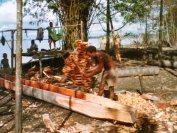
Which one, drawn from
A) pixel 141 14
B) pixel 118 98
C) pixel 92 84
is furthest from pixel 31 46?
pixel 118 98

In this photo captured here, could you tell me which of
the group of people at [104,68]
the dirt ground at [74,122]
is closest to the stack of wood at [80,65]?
the dirt ground at [74,122]

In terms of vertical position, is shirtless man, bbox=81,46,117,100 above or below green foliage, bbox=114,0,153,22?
below

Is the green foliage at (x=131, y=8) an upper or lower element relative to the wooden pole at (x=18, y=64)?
upper

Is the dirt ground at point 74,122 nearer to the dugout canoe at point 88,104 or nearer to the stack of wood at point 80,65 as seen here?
the dugout canoe at point 88,104

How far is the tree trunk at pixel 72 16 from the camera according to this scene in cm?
1730

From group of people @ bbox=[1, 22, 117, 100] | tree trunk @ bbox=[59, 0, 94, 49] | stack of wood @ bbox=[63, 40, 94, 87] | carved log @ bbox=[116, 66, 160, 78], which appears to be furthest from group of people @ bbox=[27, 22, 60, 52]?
group of people @ bbox=[1, 22, 117, 100]

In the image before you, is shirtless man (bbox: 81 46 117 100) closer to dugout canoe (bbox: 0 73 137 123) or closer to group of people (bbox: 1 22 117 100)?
group of people (bbox: 1 22 117 100)

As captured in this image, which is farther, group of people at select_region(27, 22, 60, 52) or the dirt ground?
group of people at select_region(27, 22, 60, 52)

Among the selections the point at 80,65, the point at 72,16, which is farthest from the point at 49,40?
the point at 80,65

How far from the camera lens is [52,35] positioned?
15992mm

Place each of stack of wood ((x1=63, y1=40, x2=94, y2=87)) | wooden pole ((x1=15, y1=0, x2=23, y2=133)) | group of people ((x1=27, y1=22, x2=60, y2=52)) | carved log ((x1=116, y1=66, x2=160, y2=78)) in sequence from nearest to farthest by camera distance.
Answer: wooden pole ((x1=15, y1=0, x2=23, y2=133))
stack of wood ((x1=63, y1=40, x2=94, y2=87))
carved log ((x1=116, y1=66, x2=160, y2=78))
group of people ((x1=27, y1=22, x2=60, y2=52))

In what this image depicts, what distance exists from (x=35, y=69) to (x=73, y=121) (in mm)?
7376

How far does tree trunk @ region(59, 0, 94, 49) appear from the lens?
17297 mm

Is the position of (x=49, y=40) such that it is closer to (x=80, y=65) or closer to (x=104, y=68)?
(x=80, y=65)
